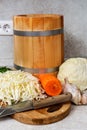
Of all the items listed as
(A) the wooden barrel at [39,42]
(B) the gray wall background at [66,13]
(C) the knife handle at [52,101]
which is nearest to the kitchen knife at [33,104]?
(C) the knife handle at [52,101]

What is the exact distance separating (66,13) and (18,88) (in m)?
0.49

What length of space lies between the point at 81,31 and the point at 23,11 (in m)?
0.29

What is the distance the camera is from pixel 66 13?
1.06m

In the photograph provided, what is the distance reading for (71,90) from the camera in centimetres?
80

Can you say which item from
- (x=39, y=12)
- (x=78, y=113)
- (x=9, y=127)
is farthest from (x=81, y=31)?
(x=9, y=127)

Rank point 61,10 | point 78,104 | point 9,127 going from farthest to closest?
point 61,10 < point 78,104 < point 9,127

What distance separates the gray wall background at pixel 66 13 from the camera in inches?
41.2

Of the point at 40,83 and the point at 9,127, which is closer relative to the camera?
the point at 9,127

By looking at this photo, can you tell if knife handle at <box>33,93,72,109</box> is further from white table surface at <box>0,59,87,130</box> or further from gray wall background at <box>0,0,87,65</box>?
gray wall background at <box>0,0,87,65</box>

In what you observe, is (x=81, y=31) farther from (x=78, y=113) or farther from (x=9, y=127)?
(x=9, y=127)

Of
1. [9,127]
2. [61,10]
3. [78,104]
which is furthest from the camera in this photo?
[61,10]

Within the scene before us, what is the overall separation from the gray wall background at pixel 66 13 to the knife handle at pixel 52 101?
391 millimetres

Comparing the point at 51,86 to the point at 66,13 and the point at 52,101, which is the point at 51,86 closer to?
the point at 52,101

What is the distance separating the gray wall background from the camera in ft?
3.43
